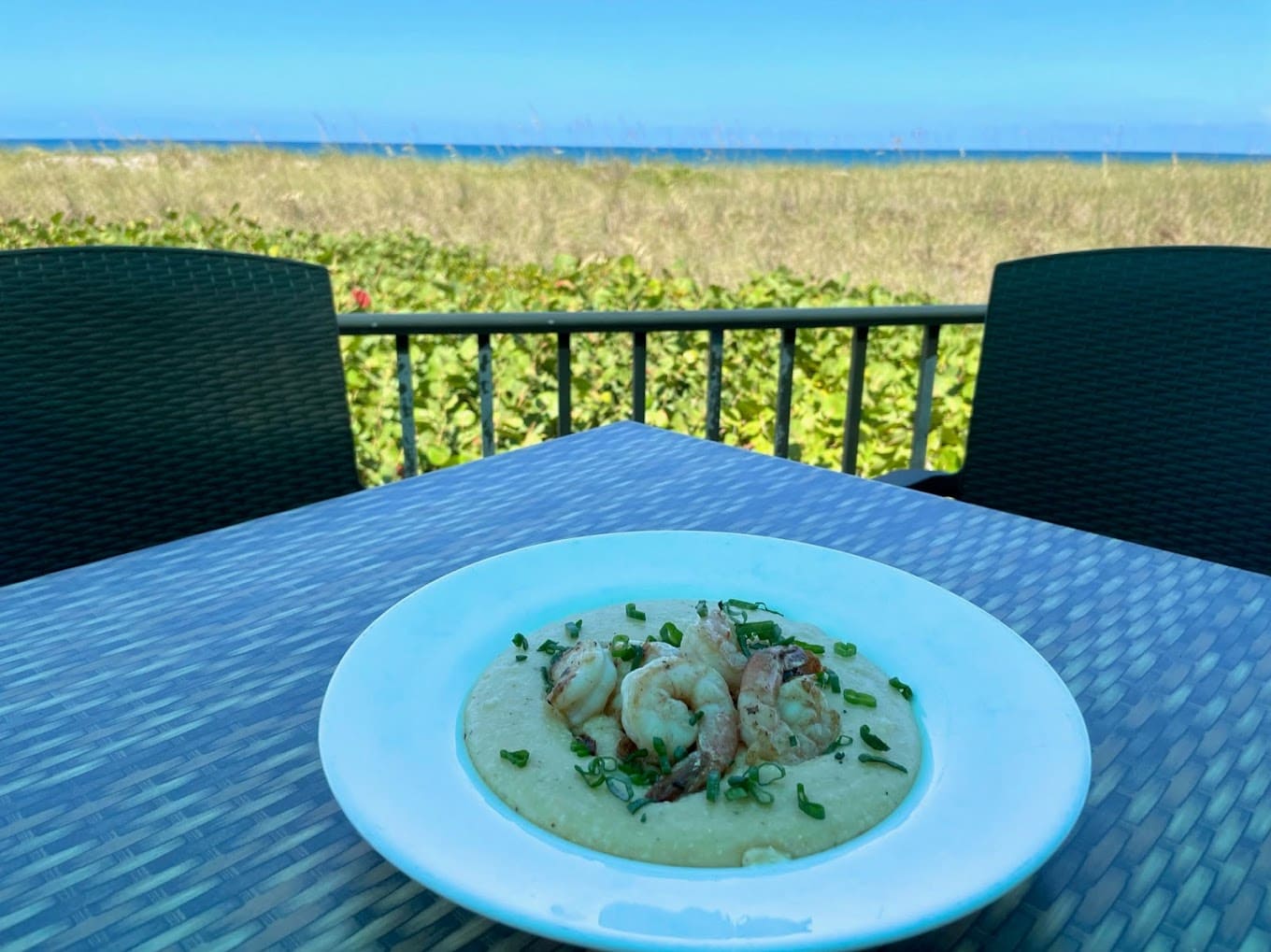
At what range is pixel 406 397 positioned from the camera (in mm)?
2240

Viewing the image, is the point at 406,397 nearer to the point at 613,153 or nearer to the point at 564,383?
the point at 564,383

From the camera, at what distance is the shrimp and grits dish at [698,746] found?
503 mm

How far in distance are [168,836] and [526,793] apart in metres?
0.23

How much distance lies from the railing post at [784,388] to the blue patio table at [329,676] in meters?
1.28

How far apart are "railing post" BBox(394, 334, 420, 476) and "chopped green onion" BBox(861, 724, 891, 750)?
5.74ft

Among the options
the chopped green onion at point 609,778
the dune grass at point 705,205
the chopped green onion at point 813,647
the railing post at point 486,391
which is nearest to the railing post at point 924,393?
the railing post at point 486,391

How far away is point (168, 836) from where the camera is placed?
0.55 m

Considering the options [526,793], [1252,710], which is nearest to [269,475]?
[526,793]

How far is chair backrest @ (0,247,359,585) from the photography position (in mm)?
1335

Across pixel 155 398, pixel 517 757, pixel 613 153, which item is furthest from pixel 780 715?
pixel 613 153

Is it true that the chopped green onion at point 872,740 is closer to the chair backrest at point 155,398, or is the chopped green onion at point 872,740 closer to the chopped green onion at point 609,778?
the chopped green onion at point 609,778

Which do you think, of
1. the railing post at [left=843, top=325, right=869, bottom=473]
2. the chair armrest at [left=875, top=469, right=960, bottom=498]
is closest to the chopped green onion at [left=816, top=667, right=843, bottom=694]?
the chair armrest at [left=875, top=469, right=960, bottom=498]

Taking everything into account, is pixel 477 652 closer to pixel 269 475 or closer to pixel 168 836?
pixel 168 836

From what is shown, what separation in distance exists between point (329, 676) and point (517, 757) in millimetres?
261
